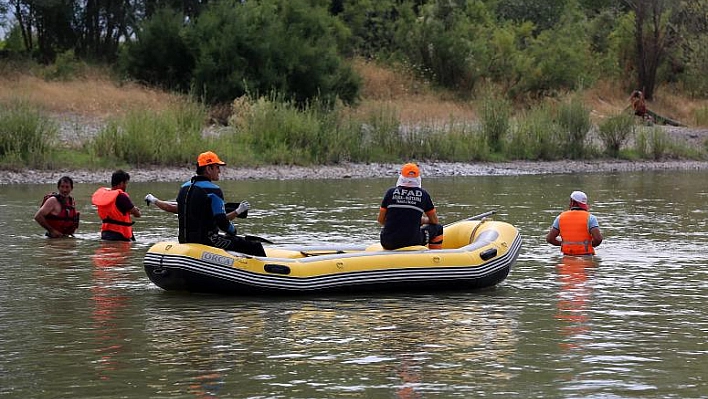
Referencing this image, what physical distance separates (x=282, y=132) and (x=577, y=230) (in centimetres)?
1704

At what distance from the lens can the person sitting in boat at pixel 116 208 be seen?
1611cm

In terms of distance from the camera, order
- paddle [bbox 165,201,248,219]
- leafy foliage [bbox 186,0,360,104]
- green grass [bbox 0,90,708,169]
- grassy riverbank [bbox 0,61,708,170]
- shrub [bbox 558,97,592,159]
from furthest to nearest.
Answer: leafy foliage [bbox 186,0,360,104] → shrub [bbox 558,97,592,159] → grassy riverbank [bbox 0,61,708,170] → green grass [bbox 0,90,708,169] → paddle [bbox 165,201,248,219]

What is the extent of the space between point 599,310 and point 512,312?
82 centimetres

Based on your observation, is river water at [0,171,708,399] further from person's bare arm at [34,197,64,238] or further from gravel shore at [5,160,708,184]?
gravel shore at [5,160,708,184]

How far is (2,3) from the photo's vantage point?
4859 cm

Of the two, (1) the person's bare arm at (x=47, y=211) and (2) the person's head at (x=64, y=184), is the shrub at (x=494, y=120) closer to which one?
(1) the person's bare arm at (x=47, y=211)

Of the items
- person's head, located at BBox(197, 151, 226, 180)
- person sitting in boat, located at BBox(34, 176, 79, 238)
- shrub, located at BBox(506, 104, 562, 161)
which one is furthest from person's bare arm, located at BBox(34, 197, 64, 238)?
shrub, located at BBox(506, 104, 562, 161)

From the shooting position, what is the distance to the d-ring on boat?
480 inches

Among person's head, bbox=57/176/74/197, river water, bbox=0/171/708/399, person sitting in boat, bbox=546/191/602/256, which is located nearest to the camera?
river water, bbox=0/171/708/399

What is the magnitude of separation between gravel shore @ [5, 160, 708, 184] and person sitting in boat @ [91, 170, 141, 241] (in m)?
10.9

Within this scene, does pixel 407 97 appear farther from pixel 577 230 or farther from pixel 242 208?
pixel 242 208

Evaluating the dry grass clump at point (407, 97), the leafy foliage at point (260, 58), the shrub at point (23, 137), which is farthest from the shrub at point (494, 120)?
the shrub at point (23, 137)

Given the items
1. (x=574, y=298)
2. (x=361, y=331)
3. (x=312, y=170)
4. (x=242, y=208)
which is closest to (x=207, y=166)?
(x=242, y=208)

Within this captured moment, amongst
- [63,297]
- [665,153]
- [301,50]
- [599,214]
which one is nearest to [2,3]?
[301,50]
